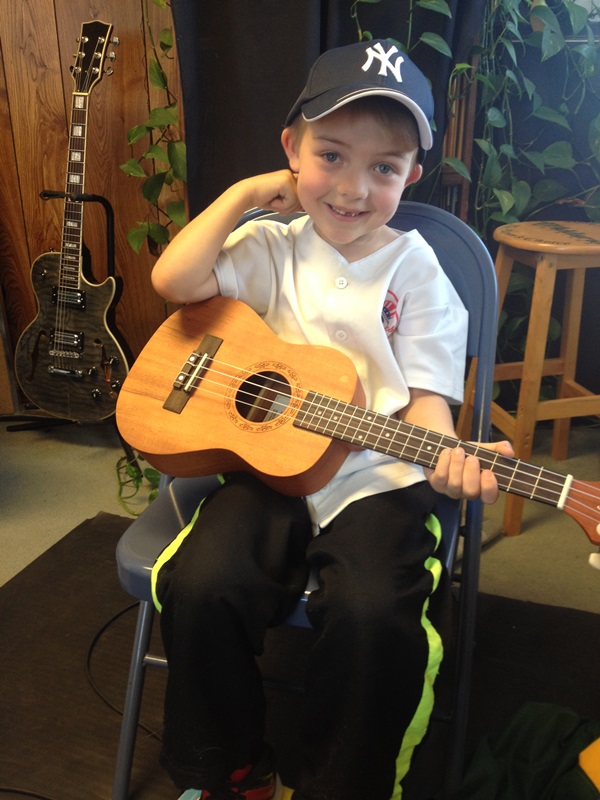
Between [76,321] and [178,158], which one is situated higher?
[178,158]

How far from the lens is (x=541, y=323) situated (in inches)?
68.4

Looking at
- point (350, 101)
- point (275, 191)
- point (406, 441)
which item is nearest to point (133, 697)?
point (406, 441)

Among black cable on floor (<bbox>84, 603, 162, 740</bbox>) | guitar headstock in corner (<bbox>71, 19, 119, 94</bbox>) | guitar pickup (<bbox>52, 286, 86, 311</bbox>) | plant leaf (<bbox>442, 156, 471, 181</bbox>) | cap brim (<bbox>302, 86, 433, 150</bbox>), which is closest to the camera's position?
cap brim (<bbox>302, 86, 433, 150</bbox>)

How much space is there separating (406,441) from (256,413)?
0.24 metres

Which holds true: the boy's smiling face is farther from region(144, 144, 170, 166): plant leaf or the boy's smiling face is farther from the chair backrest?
region(144, 144, 170, 166): plant leaf

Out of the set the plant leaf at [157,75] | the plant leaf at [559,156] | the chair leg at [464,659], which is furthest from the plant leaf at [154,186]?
the chair leg at [464,659]

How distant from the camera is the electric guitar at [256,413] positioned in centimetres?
100

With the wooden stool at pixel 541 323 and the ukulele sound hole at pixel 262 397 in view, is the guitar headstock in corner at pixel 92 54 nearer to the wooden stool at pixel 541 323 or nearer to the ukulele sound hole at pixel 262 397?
the wooden stool at pixel 541 323

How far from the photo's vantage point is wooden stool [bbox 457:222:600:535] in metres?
1.71

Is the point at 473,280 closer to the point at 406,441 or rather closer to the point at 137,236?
the point at 406,441

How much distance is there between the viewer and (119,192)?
7.48 feet

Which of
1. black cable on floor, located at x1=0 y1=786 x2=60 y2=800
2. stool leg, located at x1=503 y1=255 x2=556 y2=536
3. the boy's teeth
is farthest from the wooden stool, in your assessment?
black cable on floor, located at x1=0 y1=786 x2=60 y2=800

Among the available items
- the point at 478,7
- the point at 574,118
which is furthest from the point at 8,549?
the point at 574,118

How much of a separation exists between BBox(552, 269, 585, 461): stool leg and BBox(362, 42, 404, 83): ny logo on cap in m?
1.08
